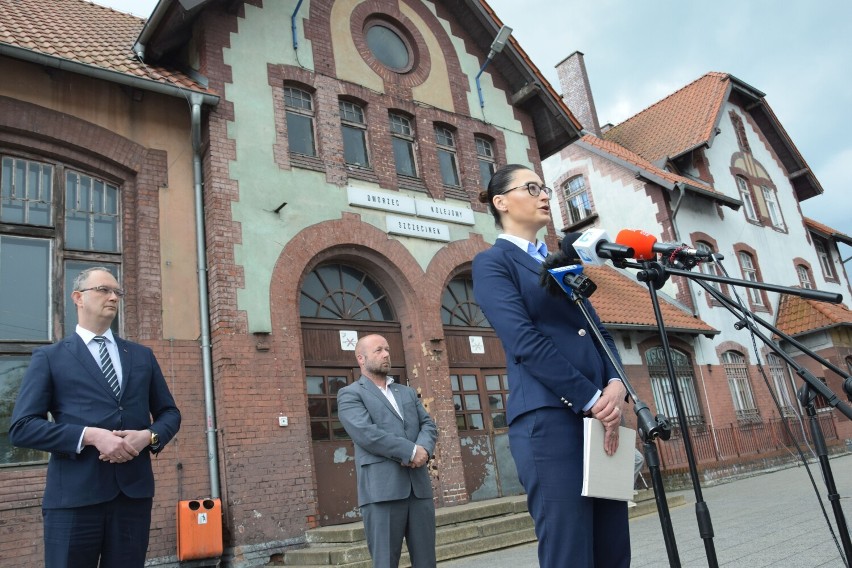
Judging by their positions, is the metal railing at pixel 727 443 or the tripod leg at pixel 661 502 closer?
the tripod leg at pixel 661 502

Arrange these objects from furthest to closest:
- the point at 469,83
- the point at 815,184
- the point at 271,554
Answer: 1. the point at 815,184
2. the point at 469,83
3. the point at 271,554

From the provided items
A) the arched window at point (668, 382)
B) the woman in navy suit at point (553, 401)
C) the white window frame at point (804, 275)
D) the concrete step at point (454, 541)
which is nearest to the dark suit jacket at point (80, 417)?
the woman in navy suit at point (553, 401)

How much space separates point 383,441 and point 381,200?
7625 millimetres

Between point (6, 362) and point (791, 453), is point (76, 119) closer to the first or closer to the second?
point (6, 362)

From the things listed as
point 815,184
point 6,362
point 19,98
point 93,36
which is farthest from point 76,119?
point 815,184

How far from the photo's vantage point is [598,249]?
304 centimetres

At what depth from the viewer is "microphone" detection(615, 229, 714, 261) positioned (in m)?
3.10

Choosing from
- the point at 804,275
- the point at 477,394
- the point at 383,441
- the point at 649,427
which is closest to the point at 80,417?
the point at 383,441

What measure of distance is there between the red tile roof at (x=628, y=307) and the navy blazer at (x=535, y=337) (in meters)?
12.7

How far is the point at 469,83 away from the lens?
14.9m

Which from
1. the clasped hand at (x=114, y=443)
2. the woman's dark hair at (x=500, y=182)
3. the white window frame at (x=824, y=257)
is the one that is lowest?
the clasped hand at (x=114, y=443)

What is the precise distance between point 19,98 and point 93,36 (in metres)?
2.11

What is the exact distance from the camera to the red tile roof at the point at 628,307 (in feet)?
53.1

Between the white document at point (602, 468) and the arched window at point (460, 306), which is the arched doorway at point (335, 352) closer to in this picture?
the arched window at point (460, 306)
